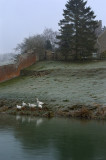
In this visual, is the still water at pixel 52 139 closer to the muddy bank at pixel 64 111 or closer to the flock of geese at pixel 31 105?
the muddy bank at pixel 64 111

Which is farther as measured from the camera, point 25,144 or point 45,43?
point 45,43

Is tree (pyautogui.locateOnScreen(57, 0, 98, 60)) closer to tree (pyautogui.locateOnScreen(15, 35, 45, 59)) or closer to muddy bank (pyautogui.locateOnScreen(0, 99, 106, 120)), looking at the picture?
tree (pyautogui.locateOnScreen(15, 35, 45, 59))

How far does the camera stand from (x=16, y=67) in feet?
150

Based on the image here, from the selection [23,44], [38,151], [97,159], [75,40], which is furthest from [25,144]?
[23,44]

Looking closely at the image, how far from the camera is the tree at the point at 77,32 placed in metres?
50.4

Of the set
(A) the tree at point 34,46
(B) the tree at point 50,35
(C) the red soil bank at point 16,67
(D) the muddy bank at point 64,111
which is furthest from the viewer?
(B) the tree at point 50,35

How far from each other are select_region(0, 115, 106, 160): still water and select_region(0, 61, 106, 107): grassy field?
5335 millimetres

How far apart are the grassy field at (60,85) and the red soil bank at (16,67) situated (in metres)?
0.95

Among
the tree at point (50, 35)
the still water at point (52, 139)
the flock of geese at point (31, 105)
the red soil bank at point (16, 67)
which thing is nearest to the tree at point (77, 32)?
the red soil bank at point (16, 67)

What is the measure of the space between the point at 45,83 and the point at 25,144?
2290 centimetres

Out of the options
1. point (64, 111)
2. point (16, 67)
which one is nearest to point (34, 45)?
point (16, 67)

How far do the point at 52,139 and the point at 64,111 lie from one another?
8.65 meters

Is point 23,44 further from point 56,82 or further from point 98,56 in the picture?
point 56,82

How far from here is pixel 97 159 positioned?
1220cm
